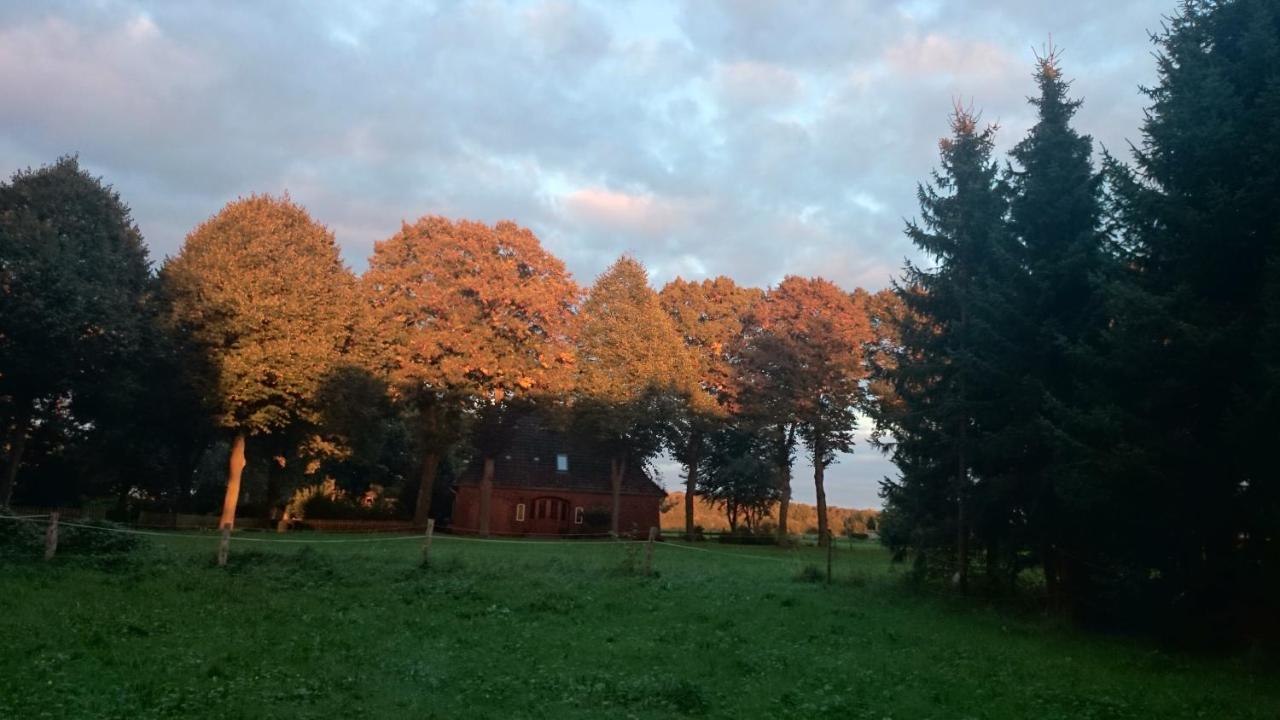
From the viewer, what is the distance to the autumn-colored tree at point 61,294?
29.2 meters

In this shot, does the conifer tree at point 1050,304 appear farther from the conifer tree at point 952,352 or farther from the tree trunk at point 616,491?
the tree trunk at point 616,491

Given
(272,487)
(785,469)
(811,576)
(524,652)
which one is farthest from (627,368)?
(524,652)

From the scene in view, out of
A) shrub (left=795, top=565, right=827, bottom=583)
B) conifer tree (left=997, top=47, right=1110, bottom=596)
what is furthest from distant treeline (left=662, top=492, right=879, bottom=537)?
conifer tree (left=997, top=47, right=1110, bottom=596)

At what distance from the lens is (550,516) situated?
171ft

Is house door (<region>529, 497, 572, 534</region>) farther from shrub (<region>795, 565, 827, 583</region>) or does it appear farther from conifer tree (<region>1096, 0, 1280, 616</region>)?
conifer tree (<region>1096, 0, 1280, 616</region>)

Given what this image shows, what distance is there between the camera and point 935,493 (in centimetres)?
2219

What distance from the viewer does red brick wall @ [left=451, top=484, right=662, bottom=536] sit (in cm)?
5094

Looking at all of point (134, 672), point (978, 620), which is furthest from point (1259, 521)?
point (134, 672)

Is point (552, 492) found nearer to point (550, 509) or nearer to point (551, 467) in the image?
point (550, 509)

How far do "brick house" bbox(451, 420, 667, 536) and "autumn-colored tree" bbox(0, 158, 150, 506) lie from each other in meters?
21.4

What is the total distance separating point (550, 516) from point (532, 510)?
115 centimetres

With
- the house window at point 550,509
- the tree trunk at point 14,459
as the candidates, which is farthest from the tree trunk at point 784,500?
the tree trunk at point 14,459

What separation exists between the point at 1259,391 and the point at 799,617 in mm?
8686

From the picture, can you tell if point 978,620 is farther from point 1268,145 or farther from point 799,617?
point 1268,145
